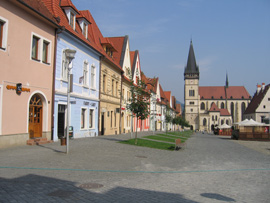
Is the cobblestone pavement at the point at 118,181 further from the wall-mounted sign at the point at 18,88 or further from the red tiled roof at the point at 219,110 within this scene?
the red tiled roof at the point at 219,110

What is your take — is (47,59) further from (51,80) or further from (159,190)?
(159,190)

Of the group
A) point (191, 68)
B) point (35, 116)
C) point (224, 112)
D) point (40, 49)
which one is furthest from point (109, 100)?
point (224, 112)

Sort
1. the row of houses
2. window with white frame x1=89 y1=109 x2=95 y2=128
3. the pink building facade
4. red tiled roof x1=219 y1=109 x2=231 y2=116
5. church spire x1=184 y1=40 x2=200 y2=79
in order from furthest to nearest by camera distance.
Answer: red tiled roof x1=219 y1=109 x2=231 y2=116, church spire x1=184 y1=40 x2=200 y2=79, window with white frame x1=89 y1=109 x2=95 y2=128, the row of houses, the pink building facade

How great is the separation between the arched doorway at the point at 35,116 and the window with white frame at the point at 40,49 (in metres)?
2.28

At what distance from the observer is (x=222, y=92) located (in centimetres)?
14162

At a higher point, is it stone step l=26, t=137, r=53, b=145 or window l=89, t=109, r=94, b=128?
window l=89, t=109, r=94, b=128

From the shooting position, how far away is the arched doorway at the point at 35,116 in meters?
15.6

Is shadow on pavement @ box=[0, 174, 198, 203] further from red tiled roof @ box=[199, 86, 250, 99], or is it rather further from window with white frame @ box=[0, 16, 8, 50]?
red tiled roof @ box=[199, 86, 250, 99]

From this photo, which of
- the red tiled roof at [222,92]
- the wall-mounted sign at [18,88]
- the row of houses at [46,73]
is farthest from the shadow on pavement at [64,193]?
the red tiled roof at [222,92]

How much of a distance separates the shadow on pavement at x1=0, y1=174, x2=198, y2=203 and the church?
4861 inches

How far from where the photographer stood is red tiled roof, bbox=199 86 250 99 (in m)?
139

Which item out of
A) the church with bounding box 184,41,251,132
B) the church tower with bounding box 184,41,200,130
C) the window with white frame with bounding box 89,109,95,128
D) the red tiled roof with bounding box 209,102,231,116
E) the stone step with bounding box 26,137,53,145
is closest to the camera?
the stone step with bounding box 26,137,53,145

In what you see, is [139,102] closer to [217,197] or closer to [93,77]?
[93,77]

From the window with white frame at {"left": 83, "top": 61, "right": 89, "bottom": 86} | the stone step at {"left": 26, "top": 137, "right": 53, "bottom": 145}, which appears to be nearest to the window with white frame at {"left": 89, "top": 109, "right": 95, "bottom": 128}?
the window with white frame at {"left": 83, "top": 61, "right": 89, "bottom": 86}
